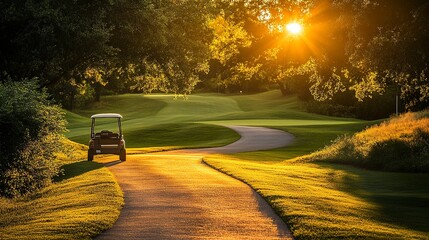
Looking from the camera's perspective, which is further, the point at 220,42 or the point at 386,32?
the point at 220,42

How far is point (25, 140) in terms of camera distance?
66.4 ft

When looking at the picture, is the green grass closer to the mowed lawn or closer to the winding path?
the mowed lawn

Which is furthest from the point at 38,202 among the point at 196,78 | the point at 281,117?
the point at 281,117

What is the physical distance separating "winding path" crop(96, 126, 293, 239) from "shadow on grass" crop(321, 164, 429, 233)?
3.29 metres

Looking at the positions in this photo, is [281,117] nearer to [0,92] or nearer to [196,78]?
[196,78]

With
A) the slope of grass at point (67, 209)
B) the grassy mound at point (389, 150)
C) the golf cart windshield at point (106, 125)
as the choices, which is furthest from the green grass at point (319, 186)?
the golf cart windshield at point (106, 125)

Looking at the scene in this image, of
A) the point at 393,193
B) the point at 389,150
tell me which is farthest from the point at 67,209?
the point at 389,150

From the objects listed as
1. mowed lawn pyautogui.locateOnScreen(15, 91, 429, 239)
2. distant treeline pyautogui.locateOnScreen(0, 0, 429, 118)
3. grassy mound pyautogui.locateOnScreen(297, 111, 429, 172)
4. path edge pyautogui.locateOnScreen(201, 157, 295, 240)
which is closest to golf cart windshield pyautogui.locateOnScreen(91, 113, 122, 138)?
distant treeline pyautogui.locateOnScreen(0, 0, 429, 118)

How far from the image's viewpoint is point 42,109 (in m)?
21.5

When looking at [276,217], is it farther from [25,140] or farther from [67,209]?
[25,140]

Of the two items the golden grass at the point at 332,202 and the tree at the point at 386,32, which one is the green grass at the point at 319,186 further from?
the tree at the point at 386,32

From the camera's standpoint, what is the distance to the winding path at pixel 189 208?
12164 millimetres

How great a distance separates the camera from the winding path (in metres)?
12.2

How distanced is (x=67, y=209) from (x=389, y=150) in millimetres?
18172
